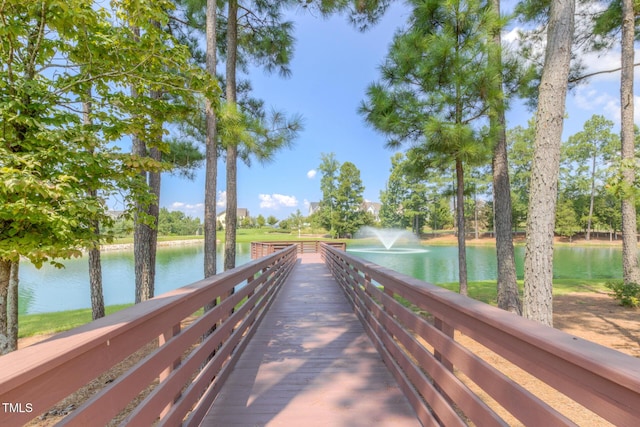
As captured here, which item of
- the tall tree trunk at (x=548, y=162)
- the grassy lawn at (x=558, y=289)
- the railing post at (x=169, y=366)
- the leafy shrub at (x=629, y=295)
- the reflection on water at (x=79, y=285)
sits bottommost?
the reflection on water at (x=79, y=285)

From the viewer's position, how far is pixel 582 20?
768 cm

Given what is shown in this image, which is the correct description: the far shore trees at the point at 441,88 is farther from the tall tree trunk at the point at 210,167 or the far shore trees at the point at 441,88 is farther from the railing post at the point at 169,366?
the railing post at the point at 169,366

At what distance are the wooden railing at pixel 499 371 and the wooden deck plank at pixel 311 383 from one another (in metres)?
0.20

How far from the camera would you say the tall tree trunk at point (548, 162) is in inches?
131

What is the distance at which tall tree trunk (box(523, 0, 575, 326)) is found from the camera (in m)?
3.32

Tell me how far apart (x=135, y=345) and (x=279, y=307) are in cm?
360

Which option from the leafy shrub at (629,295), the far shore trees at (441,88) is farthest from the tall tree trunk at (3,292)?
the leafy shrub at (629,295)

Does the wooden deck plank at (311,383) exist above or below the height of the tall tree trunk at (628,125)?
below

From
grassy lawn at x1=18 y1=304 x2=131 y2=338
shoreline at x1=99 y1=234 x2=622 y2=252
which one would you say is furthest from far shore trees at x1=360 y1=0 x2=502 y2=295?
shoreline at x1=99 y1=234 x2=622 y2=252

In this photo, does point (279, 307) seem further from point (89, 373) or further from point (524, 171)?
point (524, 171)

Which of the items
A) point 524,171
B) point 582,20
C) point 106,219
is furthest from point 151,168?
point 524,171

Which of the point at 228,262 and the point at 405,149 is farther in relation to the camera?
the point at 405,149

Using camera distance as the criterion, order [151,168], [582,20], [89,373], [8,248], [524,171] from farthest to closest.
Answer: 1. [524,171]
2. [582,20]
3. [151,168]
4. [8,248]
5. [89,373]

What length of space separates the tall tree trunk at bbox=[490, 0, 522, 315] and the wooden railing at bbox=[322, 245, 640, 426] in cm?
446
